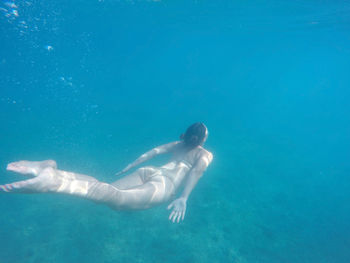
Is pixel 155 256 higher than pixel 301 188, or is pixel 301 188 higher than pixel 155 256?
pixel 301 188

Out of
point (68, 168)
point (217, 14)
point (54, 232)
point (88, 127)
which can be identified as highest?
point (217, 14)

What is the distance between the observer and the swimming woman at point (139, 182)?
3.51 meters

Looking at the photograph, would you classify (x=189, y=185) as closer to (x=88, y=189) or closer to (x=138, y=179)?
(x=138, y=179)

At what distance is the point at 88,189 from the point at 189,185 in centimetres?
229

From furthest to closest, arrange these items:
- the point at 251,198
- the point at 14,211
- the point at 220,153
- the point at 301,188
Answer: the point at 220,153, the point at 301,188, the point at 251,198, the point at 14,211

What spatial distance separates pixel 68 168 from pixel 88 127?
7.12m

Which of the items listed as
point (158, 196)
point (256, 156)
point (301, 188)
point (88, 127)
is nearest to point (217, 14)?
point (256, 156)

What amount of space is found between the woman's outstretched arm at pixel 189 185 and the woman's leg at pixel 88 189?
547 mm

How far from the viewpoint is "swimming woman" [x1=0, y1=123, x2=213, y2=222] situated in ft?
11.5

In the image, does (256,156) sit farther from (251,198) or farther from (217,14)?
(217,14)

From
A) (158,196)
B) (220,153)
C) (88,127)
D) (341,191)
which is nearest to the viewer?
(158,196)

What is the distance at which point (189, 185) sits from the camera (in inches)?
190

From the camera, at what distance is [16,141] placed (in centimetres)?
1177

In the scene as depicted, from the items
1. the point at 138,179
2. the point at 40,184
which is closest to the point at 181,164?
the point at 138,179
